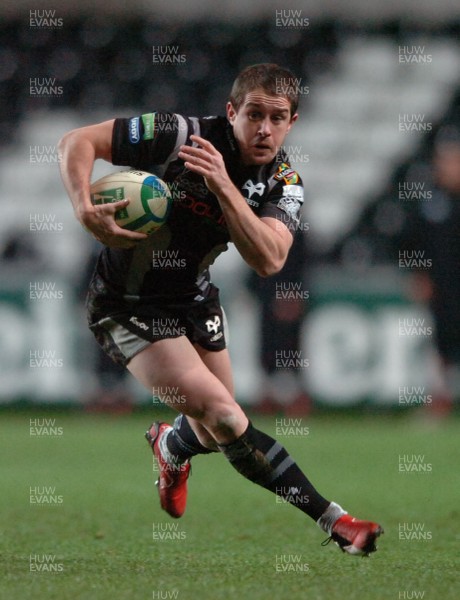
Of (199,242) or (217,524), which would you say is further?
(217,524)

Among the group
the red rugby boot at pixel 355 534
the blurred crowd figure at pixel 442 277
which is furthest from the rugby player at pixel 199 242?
the blurred crowd figure at pixel 442 277

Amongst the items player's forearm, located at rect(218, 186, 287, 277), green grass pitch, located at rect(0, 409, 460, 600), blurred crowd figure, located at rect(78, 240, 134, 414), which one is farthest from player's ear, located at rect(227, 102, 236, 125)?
blurred crowd figure, located at rect(78, 240, 134, 414)

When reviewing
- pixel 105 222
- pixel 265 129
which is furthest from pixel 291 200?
pixel 105 222

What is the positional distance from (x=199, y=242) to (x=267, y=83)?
0.75 meters

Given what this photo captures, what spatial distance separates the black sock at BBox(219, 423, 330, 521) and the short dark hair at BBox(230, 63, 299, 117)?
4.41 ft

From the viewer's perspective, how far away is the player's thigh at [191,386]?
4574mm

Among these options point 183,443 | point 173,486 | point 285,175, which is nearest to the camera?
point 285,175

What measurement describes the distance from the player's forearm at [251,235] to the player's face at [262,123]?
35 centimetres

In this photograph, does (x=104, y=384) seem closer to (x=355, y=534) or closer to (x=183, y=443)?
(x=183, y=443)

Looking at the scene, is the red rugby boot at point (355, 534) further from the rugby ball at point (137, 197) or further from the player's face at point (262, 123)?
the player's face at point (262, 123)

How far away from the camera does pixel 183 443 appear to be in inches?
217

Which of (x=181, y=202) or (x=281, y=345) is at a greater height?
(x=181, y=202)

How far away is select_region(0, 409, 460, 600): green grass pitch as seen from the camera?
414cm

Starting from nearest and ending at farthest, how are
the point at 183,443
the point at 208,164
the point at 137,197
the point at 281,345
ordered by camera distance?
the point at 208,164
the point at 137,197
the point at 183,443
the point at 281,345
